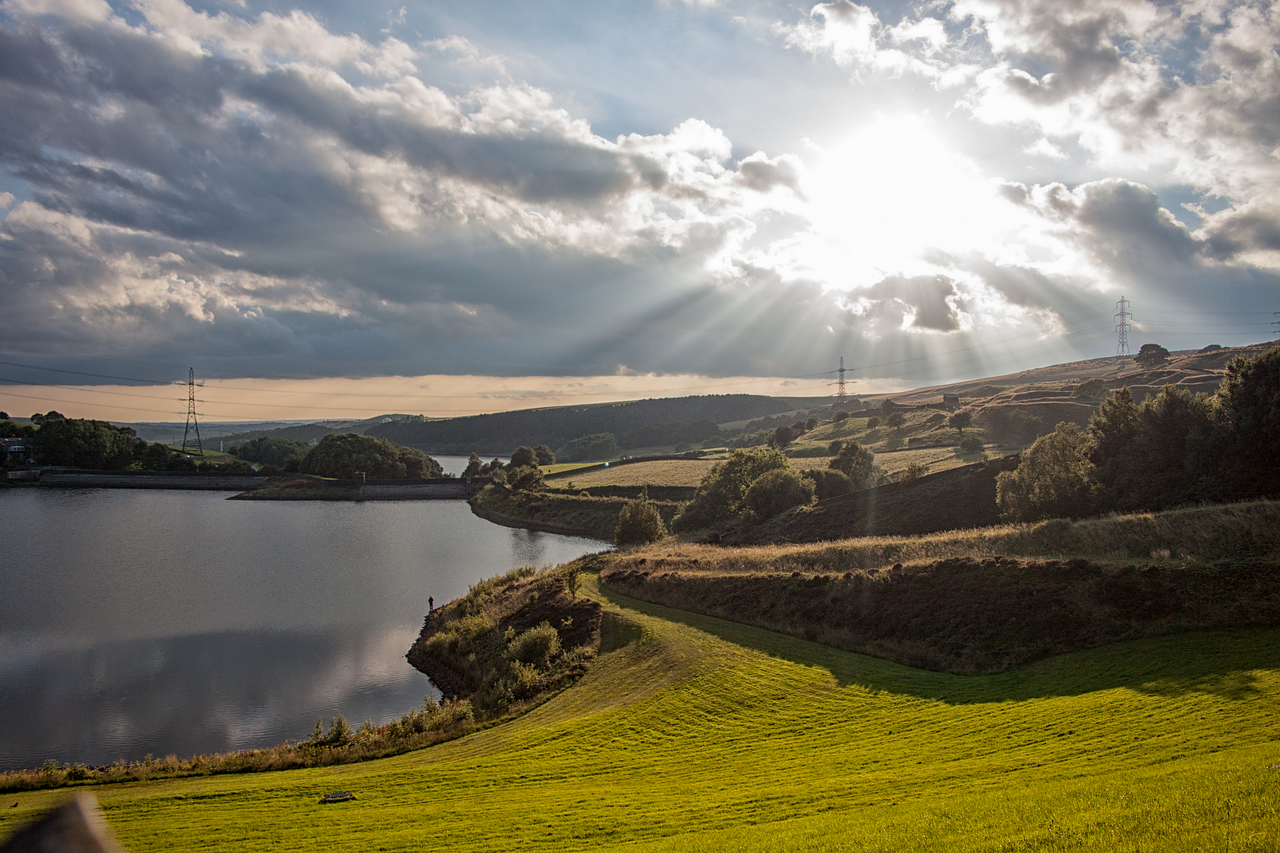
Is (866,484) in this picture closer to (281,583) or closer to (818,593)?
(818,593)

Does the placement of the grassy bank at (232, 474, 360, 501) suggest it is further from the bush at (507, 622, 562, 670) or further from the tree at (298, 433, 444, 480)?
the bush at (507, 622, 562, 670)

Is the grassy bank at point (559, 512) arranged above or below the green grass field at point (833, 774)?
below

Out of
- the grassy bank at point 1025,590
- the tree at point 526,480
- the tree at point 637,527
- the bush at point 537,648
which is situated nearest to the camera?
the grassy bank at point 1025,590

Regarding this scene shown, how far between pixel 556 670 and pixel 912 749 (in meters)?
14.9

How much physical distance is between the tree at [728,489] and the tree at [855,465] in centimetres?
572

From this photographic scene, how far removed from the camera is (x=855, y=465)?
65375 mm

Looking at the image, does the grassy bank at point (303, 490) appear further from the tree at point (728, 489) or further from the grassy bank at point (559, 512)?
the tree at point (728, 489)

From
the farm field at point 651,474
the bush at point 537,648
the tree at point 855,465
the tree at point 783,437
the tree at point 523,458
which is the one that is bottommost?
the bush at point 537,648

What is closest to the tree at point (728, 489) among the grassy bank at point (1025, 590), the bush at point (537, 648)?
the grassy bank at point (1025, 590)

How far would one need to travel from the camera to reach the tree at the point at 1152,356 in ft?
472

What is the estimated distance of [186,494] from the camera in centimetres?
11206

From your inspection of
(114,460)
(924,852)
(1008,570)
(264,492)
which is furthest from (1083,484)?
(114,460)

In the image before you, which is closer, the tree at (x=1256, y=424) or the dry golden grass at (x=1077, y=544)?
the dry golden grass at (x=1077, y=544)

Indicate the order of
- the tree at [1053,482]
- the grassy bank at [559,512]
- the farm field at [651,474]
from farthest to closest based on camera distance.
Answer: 1. the farm field at [651,474]
2. the grassy bank at [559,512]
3. the tree at [1053,482]
